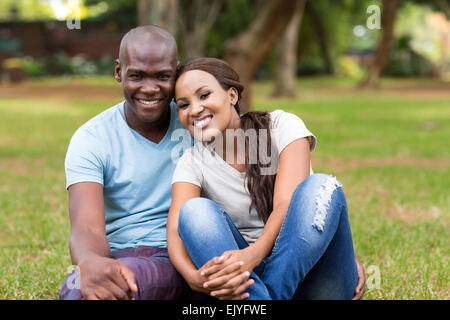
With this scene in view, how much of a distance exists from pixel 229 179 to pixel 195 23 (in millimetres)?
21234

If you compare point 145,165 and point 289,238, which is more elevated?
point 145,165

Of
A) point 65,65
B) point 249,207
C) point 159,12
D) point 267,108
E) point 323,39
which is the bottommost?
point 267,108

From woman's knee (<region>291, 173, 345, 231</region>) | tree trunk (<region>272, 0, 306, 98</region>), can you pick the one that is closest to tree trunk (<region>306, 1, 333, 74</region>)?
tree trunk (<region>272, 0, 306, 98</region>)

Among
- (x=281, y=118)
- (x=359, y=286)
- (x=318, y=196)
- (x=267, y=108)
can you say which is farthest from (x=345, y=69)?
(x=318, y=196)

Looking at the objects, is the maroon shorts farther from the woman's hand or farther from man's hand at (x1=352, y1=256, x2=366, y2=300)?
man's hand at (x1=352, y1=256, x2=366, y2=300)

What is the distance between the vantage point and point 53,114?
13516mm

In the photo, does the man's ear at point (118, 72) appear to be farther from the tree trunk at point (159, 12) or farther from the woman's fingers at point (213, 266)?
the tree trunk at point (159, 12)

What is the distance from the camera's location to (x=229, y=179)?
8.93 ft

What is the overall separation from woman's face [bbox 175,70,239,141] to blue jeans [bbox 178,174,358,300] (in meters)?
0.39

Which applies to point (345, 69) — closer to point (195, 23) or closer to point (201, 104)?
point (195, 23)

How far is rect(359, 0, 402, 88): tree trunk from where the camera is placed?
68.4ft
